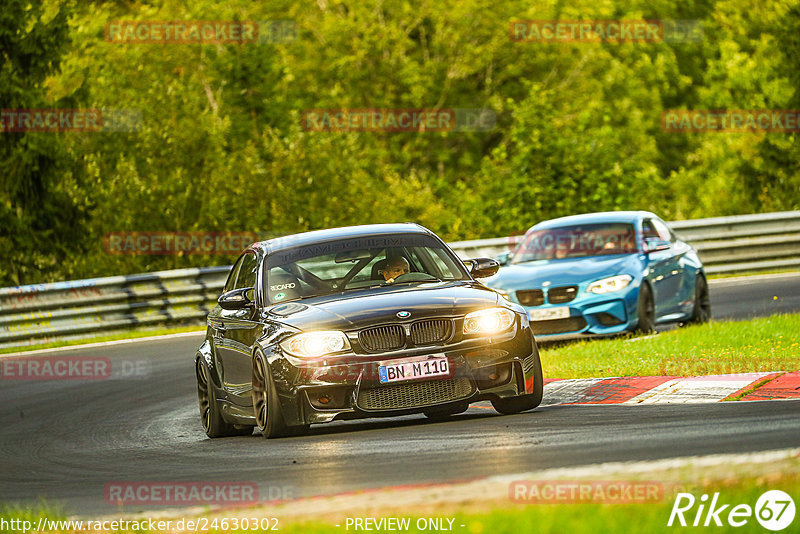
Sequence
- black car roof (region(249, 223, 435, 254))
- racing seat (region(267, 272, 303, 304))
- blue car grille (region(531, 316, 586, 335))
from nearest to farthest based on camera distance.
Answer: racing seat (region(267, 272, 303, 304))
black car roof (region(249, 223, 435, 254))
blue car grille (region(531, 316, 586, 335))

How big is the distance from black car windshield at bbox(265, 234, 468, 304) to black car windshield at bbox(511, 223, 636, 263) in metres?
6.35

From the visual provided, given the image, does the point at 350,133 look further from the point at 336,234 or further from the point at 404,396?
the point at 404,396

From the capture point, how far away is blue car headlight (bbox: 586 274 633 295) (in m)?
16.4

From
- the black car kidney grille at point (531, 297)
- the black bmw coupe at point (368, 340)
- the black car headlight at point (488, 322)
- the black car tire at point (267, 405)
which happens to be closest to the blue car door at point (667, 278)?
the black car kidney grille at point (531, 297)

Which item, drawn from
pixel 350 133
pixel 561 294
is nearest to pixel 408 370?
pixel 561 294

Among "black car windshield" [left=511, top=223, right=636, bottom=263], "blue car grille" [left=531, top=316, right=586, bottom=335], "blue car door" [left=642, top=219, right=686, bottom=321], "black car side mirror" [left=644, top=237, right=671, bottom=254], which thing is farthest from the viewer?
"black car windshield" [left=511, top=223, right=636, bottom=263]

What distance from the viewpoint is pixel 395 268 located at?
11305 millimetres

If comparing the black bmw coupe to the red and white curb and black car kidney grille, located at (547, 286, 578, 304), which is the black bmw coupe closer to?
the red and white curb

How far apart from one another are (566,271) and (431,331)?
705cm

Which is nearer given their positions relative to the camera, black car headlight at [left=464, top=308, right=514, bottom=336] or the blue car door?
black car headlight at [left=464, top=308, right=514, bottom=336]

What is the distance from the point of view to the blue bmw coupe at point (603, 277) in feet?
53.8

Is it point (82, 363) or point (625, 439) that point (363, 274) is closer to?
point (625, 439)

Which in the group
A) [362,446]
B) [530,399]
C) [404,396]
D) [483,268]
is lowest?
[530,399]

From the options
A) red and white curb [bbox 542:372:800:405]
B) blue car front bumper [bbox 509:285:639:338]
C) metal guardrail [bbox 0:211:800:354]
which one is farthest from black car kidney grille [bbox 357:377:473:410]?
metal guardrail [bbox 0:211:800:354]
